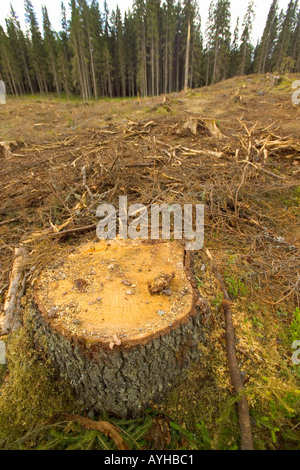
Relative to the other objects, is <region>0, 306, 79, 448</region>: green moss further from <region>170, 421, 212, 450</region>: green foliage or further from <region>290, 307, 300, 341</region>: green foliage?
<region>290, 307, 300, 341</region>: green foliage

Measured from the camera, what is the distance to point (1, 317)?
2615 mm

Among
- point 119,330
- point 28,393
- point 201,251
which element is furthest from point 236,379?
point 28,393

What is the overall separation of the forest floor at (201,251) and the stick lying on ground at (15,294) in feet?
0.56

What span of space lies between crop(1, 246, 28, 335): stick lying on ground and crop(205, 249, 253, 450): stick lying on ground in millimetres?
2261

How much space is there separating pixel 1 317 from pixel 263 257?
3.39 m

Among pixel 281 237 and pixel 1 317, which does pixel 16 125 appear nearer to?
pixel 1 317

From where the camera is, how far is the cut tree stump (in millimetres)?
1739

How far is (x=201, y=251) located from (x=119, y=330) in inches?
64.7

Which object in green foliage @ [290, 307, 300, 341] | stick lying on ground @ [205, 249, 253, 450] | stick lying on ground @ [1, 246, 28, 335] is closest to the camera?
stick lying on ground @ [205, 249, 253, 450]

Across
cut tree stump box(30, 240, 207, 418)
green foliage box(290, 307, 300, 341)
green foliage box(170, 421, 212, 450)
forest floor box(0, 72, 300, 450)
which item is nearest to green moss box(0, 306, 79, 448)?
forest floor box(0, 72, 300, 450)

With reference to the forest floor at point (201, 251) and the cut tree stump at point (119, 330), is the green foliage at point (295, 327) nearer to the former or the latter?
the forest floor at point (201, 251)

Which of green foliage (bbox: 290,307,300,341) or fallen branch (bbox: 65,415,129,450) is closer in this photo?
fallen branch (bbox: 65,415,129,450)

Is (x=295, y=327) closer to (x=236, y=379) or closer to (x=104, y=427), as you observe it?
(x=236, y=379)
